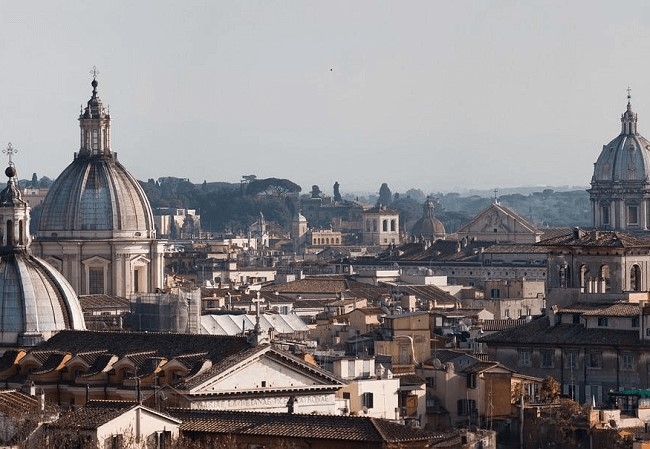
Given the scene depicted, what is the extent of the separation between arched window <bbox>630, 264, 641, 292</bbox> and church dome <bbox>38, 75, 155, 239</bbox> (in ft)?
65.9

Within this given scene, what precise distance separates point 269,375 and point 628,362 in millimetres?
12226

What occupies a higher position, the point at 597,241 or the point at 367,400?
the point at 597,241

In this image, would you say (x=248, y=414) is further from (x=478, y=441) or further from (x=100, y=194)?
(x=100, y=194)

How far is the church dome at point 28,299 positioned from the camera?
65812mm

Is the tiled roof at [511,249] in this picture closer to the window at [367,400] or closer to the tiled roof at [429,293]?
the tiled roof at [429,293]

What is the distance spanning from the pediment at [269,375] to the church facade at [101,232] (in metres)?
36.1

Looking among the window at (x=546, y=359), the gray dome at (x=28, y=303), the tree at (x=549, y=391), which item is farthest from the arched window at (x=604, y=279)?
the gray dome at (x=28, y=303)

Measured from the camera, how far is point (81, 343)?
209ft

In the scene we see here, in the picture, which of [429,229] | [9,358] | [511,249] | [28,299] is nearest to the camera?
[9,358]

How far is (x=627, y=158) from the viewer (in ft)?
504

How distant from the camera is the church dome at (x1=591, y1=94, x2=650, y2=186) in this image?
6014 inches

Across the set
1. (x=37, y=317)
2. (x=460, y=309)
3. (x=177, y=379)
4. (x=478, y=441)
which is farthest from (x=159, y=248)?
(x=478, y=441)

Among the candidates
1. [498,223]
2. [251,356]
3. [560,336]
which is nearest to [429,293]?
[560,336]

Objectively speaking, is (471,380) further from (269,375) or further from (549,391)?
(269,375)
